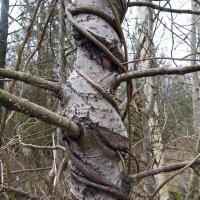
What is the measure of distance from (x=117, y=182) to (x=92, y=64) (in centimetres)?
22

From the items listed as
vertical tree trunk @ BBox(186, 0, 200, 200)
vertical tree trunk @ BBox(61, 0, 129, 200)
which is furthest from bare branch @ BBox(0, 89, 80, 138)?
vertical tree trunk @ BBox(186, 0, 200, 200)

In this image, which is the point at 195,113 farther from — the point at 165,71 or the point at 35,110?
the point at 35,110

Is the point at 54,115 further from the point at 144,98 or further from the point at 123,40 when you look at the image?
the point at 144,98

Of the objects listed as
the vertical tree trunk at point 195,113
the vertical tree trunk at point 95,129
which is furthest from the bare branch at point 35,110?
the vertical tree trunk at point 195,113

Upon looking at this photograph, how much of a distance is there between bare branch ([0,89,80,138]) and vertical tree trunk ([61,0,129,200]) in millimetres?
36

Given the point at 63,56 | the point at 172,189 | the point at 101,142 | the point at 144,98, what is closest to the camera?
the point at 101,142

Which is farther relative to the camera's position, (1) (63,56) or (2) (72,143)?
(1) (63,56)

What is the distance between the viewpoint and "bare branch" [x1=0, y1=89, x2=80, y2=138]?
15.6 inches

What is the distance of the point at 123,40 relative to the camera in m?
0.65

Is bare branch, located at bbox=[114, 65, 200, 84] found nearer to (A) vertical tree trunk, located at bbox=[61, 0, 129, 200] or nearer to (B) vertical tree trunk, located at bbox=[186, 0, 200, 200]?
(A) vertical tree trunk, located at bbox=[61, 0, 129, 200]

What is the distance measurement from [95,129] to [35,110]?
0.13 m

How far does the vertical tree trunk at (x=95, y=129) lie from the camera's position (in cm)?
54

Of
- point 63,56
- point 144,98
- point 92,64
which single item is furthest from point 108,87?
point 144,98

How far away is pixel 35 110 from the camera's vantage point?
439 millimetres
